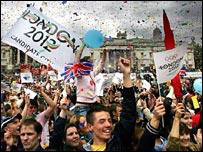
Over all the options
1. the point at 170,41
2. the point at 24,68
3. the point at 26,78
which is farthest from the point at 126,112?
the point at 24,68

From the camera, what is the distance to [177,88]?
4449 millimetres

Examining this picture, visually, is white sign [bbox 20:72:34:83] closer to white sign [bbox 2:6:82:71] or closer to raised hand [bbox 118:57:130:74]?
white sign [bbox 2:6:82:71]

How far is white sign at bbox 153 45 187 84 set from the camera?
14.8 feet

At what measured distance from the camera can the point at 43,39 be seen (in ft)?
22.0

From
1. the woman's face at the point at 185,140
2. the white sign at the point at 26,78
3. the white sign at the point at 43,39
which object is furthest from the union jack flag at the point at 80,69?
the white sign at the point at 26,78

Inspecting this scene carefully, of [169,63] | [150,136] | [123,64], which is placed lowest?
[150,136]

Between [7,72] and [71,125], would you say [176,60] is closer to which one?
[71,125]

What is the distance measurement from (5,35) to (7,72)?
56.6 metres

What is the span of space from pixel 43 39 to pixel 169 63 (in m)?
2.89

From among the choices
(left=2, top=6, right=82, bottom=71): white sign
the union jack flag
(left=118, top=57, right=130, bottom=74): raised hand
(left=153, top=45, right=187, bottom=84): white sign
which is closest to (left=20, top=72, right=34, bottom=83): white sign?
(left=2, top=6, right=82, bottom=71): white sign

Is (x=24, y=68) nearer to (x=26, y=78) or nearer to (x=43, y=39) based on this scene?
(x=26, y=78)

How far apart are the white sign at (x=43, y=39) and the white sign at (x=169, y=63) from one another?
91.2 inches

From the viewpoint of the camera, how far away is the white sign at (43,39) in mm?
6586

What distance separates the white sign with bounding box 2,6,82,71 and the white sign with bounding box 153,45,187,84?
2.32 metres
